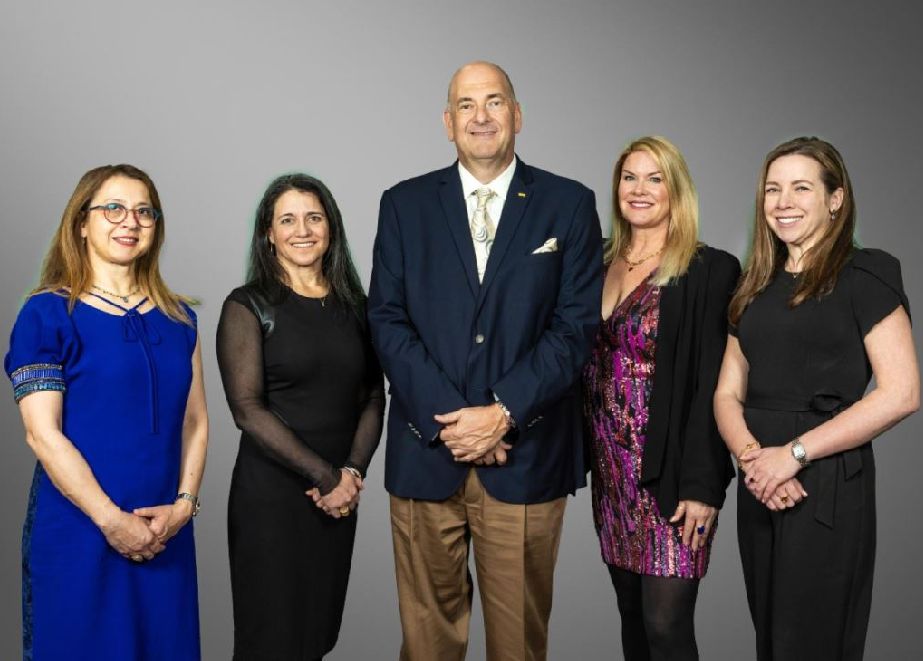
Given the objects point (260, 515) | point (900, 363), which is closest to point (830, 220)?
point (900, 363)

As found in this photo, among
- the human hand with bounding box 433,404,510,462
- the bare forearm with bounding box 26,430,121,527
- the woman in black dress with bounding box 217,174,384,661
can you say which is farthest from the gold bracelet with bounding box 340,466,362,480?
the bare forearm with bounding box 26,430,121,527

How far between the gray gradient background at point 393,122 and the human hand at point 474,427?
80.5 inches

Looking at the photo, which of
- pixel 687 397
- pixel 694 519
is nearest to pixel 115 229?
pixel 687 397

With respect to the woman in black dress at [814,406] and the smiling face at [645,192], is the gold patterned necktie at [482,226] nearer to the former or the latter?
the smiling face at [645,192]

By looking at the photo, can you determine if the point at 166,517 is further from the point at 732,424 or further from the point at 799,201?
the point at 799,201

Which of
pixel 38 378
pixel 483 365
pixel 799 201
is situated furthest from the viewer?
pixel 483 365

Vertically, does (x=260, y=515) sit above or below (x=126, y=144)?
below

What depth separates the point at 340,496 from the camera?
3.59 meters

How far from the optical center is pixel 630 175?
384cm

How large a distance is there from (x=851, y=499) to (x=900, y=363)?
41 centimetres

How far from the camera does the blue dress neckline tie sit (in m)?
3.26

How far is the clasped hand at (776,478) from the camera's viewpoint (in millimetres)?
3255

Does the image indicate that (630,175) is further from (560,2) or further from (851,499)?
(560,2)

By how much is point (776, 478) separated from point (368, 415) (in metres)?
1.32
